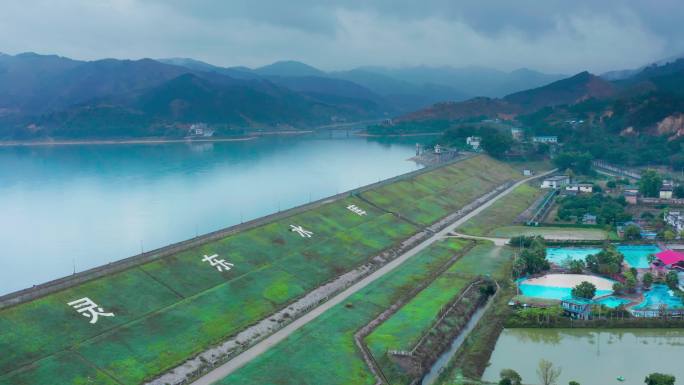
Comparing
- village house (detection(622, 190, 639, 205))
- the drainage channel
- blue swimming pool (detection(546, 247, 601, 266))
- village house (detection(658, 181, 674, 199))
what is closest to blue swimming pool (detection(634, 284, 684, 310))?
blue swimming pool (detection(546, 247, 601, 266))

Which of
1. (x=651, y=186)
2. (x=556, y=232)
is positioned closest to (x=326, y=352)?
(x=556, y=232)

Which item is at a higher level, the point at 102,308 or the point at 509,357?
the point at 102,308

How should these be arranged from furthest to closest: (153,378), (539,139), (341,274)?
(539,139)
(341,274)
(153,378)

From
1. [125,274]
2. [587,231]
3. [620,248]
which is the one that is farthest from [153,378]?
[587,231]

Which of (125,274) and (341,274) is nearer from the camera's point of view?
(125,274)

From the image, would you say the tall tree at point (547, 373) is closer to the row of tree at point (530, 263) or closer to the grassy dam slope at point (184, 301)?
the grassy dam slope at point (184, 301)

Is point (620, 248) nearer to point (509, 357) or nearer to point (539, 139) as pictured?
point (509, 357)

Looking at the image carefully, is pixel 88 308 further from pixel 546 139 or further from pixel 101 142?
pixel 101 142
